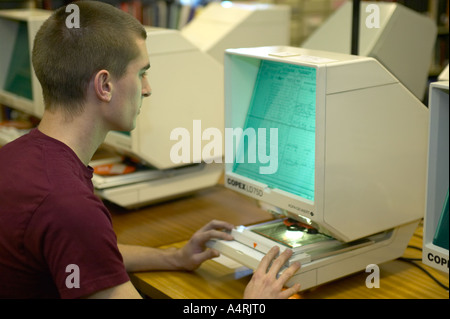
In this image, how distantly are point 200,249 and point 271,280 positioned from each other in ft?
0.94

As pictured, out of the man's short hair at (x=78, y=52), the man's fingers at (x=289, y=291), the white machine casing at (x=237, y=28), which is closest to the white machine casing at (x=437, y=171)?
the man's fingers at (x=289, y=291)

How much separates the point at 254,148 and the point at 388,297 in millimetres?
459

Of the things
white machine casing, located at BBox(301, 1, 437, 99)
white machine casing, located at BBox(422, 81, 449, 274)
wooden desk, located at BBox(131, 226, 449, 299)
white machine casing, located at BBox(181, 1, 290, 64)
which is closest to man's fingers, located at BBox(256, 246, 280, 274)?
wooden desk, located at BBox(131, 226, 449, 299)

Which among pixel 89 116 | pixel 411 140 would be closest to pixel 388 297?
pixel 411 140

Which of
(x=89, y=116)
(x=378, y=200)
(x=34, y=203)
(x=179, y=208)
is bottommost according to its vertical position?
(x=179, y=208)

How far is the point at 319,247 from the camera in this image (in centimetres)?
147

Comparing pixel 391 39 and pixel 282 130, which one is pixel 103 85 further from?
pixel 391 39

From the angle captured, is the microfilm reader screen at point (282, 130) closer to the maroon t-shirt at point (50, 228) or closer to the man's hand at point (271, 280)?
the man's hand at point (271, 280)

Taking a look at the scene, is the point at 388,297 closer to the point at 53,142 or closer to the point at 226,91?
the point at 226,91

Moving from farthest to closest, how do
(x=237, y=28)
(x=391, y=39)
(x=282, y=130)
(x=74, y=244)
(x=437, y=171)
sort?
(x=237, y=28) < (x=391, y=39) < (x=282, y=130) < (x=437, y=171) < (x=74, y=244)

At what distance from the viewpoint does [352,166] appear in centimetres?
140

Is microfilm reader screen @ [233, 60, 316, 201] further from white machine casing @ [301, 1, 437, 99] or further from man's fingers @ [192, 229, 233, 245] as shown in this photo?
white machine casing @ [301, 1, 437, 99]

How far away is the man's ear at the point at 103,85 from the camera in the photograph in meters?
1.15

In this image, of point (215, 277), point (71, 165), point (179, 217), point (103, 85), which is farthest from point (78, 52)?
point (179, 217)
